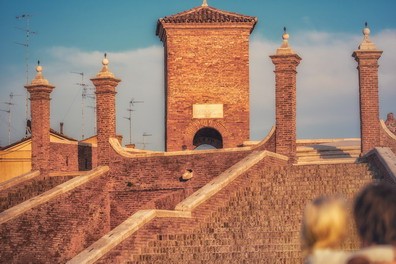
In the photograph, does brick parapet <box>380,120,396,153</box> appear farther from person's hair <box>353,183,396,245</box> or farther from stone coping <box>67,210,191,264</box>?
person's hair <box>353,183,396,245</box>

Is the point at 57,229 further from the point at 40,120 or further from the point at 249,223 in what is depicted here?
the point at 249,223

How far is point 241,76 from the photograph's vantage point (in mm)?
31812

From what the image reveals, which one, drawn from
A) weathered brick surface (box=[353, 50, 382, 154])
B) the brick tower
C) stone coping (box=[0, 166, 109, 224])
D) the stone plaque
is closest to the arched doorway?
the brick tower

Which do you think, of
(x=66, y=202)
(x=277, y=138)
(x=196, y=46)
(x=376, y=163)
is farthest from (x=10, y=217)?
(x=196, y=46)

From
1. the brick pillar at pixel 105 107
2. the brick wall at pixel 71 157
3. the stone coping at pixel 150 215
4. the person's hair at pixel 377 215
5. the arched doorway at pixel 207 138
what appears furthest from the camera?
the arched doorway at pixel 207 138

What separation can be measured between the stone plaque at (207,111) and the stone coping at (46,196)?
6.43m

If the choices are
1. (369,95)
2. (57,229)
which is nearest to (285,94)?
(369,95)

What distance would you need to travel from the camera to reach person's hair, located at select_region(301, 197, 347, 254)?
2.87 meters

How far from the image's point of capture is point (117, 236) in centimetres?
1820

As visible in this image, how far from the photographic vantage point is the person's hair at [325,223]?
287 cm

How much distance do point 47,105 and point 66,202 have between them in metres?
5.14

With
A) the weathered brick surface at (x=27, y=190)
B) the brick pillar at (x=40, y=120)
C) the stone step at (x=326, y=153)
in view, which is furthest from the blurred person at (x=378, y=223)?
the brick pillar at (x=40, y=120)

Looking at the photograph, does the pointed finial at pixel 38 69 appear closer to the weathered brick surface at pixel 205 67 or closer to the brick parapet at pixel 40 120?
the brick parapet at pixel 40 120

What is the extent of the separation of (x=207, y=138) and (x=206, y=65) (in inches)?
116
